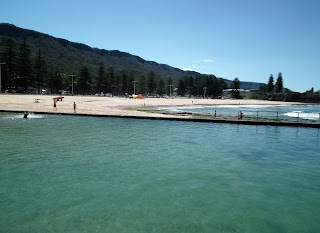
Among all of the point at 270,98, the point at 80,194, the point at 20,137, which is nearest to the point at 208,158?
the point at 80,194

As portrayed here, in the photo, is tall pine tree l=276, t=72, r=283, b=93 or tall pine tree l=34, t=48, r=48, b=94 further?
tall pine tree l=276, t=72, r=283, b=93

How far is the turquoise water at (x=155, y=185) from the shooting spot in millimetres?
8648

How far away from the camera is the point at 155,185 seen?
39.3 feet

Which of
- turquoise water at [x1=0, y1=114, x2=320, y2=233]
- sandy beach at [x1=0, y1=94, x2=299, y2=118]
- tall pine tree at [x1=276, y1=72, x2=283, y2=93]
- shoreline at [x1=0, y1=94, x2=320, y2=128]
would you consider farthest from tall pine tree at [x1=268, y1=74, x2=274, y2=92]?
turquoise water at [x1=0, y1=114, x2=320, y2=233]

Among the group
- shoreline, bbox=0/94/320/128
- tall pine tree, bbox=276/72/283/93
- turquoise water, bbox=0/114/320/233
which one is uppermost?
tall pine tree, bbox=276/72/283/93

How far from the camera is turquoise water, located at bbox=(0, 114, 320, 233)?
340 inches

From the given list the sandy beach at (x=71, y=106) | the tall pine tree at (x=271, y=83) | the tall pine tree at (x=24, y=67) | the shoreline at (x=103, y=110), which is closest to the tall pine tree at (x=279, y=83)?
the tall pine tree at (x=271, y=83)

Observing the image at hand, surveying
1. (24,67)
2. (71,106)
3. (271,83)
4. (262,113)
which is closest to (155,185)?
(71,106)

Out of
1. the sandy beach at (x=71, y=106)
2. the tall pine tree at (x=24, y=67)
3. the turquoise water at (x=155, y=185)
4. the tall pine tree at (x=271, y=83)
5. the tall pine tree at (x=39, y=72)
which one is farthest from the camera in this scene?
the tall pine tree at (x=271, y=83)

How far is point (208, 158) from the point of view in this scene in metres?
17.2

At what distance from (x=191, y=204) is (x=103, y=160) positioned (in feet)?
23.6

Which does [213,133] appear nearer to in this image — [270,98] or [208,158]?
[208,158]

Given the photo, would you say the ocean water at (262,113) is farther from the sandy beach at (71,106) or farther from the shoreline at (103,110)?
the sandy beach at (71,106)

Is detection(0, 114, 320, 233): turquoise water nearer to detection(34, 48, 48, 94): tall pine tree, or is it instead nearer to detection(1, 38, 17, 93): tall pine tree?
detection(1, 38, 17, 93): tall pine tree
